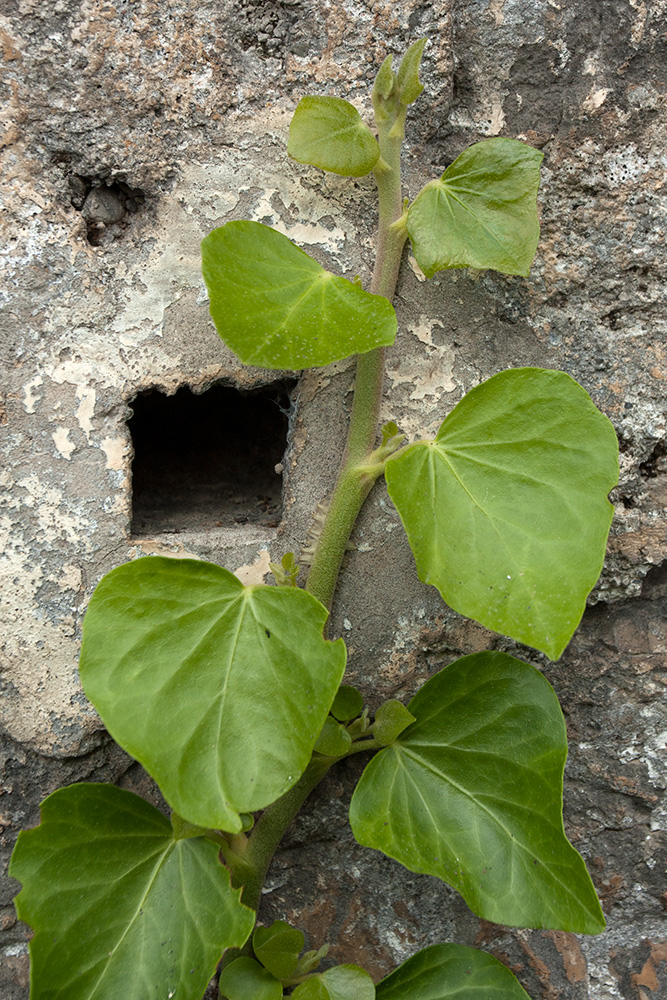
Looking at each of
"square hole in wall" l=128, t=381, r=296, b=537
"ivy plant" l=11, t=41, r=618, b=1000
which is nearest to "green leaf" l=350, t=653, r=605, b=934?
"ivy plant" l=11, t=41, r=618, b=1000

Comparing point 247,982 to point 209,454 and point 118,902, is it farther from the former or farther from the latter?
point 209,454

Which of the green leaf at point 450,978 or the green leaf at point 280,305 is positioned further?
the green leaf at point 450,978

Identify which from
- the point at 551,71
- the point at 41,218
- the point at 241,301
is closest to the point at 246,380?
the point at 241,301

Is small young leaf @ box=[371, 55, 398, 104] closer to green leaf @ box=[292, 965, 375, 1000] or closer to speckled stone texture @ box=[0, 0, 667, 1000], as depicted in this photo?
speckled stone texture @ box=[0, 0, 667, 1000]

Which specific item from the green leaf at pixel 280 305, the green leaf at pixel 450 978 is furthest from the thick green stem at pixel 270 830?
the green leaf at pixel 280 305

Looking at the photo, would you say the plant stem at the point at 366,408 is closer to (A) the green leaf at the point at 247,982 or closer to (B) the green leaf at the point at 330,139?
(B) the green leaf at the point at 330,139

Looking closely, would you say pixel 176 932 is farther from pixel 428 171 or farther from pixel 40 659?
pixel 428 171

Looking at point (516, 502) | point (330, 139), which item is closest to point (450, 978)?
point (516, 502)

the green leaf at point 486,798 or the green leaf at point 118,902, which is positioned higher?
the green leaf at point 486,798
